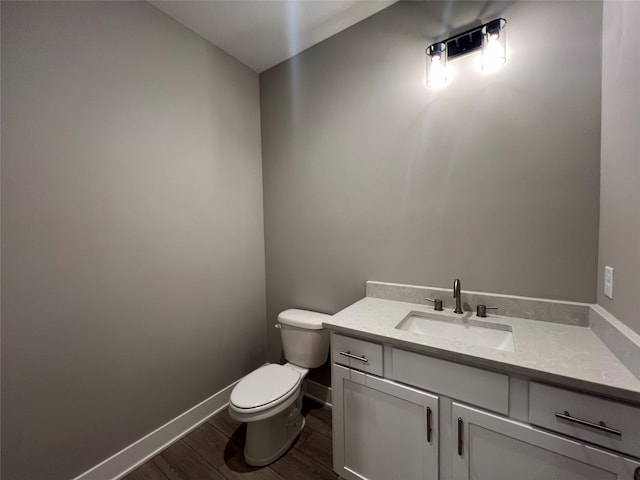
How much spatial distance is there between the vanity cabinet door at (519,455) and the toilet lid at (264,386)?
901 mm

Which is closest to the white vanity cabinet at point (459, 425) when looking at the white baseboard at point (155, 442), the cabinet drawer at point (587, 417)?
the cabinet drawer at point (587, 417)

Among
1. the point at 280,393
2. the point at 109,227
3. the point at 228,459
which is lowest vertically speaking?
the point at 228,459

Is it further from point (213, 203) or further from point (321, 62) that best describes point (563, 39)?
point (213, 203)

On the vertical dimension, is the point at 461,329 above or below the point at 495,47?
below

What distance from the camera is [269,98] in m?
2.19

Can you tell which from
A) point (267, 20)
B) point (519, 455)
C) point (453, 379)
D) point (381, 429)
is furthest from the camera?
point (267, 20)

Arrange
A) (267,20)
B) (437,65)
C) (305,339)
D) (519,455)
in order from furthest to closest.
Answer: (305,339)
(267,20)
(437,65)
(519,455)

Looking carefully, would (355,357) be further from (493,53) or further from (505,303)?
(493,53)

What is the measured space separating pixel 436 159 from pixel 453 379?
1143mm

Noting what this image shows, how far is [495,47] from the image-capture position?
1.27 metres

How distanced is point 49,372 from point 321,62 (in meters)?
2.43

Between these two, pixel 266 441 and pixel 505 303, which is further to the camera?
pixel 266 441

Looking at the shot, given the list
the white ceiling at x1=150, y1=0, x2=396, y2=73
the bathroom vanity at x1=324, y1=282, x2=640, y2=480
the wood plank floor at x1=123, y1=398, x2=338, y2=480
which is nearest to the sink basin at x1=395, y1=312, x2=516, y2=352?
the bathroom vanity at x1=324, y1=282, x2=640, y2=480

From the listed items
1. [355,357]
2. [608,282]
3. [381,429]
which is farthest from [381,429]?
[608,282]
